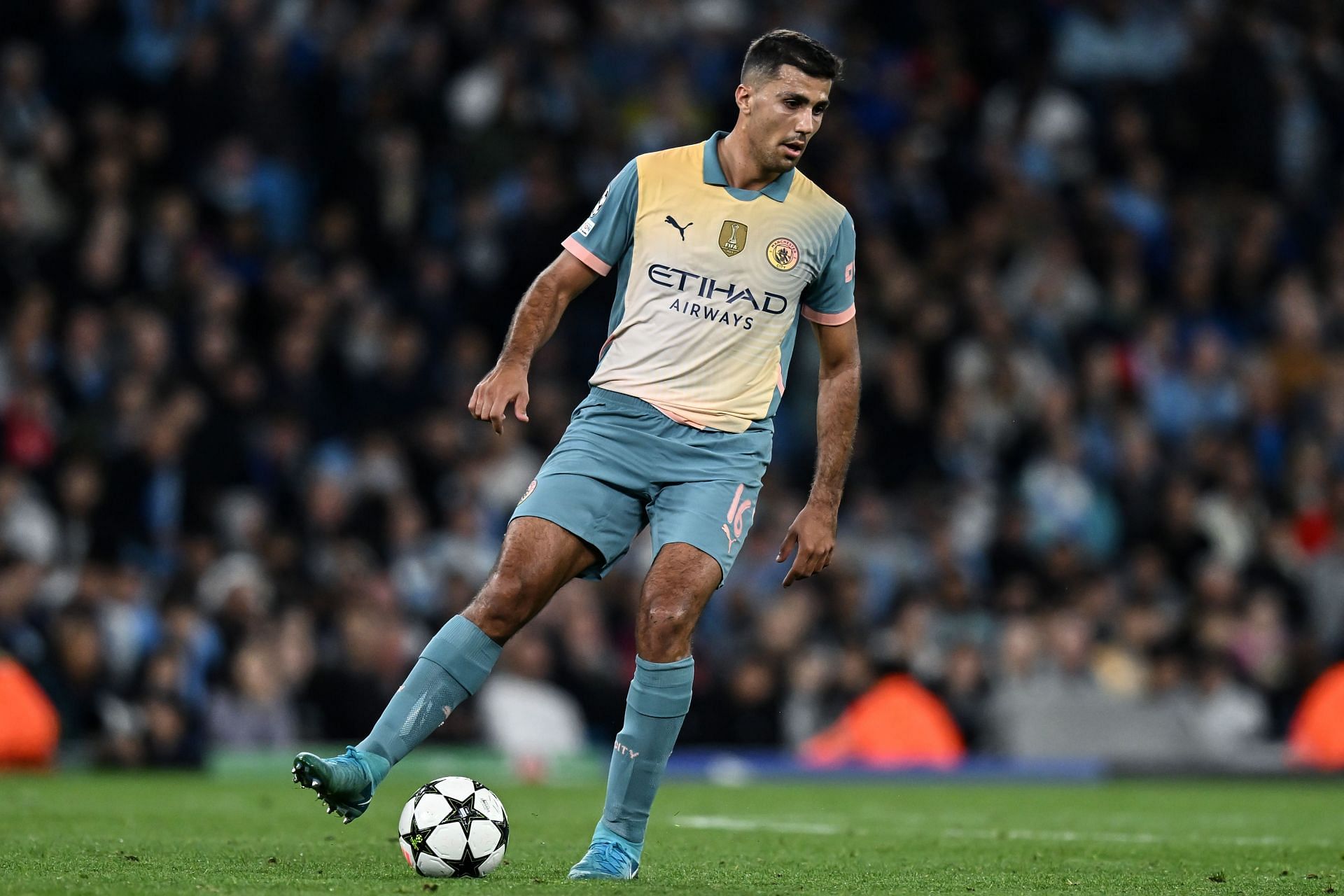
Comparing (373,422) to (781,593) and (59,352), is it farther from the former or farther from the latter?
(781,593)

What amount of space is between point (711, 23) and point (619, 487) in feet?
41.7

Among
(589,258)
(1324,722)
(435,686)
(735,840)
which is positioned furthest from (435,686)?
(1324,722)

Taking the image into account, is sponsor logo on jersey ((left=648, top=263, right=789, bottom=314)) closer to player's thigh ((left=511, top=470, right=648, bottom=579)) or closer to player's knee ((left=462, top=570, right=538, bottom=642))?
player's thigh ((left=511, top=470, right=648, bottom=579))

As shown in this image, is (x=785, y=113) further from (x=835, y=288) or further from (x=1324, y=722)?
(x=1324, y=722)

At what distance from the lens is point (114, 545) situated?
44.4ft

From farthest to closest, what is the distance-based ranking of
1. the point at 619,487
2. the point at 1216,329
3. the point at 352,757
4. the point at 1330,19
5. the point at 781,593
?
the point at 1330,19, the point at 1216,329, the point at 781,593, the point at 619,487, the point at 352,757

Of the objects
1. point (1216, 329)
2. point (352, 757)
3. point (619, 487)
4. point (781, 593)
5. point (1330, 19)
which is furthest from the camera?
point (1330, 19)

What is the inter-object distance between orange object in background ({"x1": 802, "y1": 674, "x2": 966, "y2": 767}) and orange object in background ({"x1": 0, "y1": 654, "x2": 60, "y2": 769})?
5.21m

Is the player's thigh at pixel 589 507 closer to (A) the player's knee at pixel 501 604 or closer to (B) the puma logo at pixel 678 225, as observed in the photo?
(A) the player's knee at pixel 501 604

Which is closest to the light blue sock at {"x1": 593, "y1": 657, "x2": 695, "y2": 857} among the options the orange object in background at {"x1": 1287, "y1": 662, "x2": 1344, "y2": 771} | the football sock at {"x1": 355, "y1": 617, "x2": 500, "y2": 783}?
the football sock at {"x1": 355, "y1": 617, "x2": 500, "y2": 783}

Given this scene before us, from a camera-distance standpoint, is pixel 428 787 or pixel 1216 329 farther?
pixel 1216 329

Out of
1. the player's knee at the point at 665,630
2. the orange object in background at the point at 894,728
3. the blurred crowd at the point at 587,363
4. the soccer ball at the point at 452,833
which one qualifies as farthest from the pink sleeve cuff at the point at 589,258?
the orange object in background at the point at 894,728

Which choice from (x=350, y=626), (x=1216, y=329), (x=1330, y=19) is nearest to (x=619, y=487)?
(x=350, y=626)

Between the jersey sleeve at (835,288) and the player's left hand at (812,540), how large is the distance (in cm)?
64
